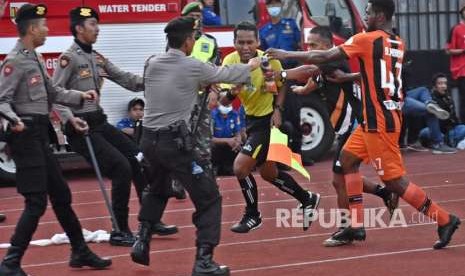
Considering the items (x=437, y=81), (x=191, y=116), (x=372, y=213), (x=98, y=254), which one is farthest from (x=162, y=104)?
(x=437, y=81)

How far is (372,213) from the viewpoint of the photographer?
35.5 feet

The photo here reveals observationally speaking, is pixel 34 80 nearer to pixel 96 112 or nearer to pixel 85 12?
pixel 96 112

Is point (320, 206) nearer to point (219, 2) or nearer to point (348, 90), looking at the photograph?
point (348, 90)

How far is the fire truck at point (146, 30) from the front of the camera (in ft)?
45.4

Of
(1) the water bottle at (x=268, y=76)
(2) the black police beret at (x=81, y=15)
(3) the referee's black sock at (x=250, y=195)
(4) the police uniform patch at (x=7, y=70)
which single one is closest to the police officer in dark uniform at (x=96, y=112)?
(2) the black police beret at (x=81, y=15)

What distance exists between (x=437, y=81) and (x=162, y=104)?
31.0 ft

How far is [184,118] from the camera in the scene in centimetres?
793

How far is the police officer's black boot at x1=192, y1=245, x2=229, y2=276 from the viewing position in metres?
7.81

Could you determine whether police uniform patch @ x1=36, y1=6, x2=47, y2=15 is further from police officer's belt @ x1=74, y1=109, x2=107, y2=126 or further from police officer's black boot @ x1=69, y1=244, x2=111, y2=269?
police officer's black boot @ x1=69, y1=244, x2=111, y2=269

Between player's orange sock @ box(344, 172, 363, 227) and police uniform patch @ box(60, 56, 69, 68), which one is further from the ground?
police uniform patch @ box(60, 56, 69, 68)

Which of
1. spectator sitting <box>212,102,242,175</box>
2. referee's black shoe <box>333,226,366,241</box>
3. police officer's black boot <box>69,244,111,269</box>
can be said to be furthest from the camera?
spectator sitting <box>212,102,242,175</box>

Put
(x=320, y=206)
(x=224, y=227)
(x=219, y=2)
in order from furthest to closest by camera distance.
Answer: (x=219, y=2) < (x=320, y=206) < (x=224, y=227)

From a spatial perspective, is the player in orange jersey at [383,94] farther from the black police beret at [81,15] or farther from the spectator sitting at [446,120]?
the spectator sitting at [446,120]

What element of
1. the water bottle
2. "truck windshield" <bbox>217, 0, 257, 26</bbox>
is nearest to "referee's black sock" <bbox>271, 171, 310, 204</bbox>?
the water bottle
